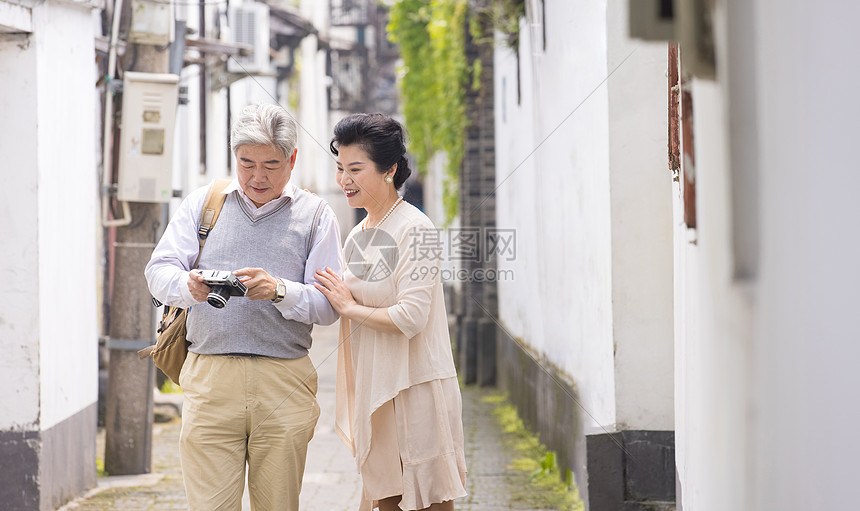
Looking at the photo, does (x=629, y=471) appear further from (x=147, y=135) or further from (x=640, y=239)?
(x=147, y=135)

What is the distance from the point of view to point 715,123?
2.40 metres

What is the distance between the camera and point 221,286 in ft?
11.2

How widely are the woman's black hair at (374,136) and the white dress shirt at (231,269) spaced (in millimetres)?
284

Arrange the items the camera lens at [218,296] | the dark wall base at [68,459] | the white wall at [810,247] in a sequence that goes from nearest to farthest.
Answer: the white wall at [810,247] → the camera lens at [218,296] → the dark wall base at [68,459]

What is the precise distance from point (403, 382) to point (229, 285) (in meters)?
0.75

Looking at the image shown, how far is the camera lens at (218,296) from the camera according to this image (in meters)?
3.40

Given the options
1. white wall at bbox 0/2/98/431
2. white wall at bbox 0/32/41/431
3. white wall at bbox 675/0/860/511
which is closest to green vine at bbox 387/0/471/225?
white wall at bbox 0/2/98/431

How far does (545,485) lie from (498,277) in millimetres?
4939

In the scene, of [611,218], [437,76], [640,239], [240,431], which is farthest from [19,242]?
[437,76]

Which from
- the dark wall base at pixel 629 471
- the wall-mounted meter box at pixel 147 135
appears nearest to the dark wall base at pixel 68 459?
the wall-mounted meter box at pixel 147 135

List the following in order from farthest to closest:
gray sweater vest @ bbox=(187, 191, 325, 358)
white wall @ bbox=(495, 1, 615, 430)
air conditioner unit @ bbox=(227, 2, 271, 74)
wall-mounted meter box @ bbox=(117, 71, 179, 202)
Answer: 1. air conditioner unit @ bbox=(227, 2, 271, 74)
2. wall-mounted meter box @ bbox=(117, 71, 179, 202)
3. white wall @ bbox=(495, 1, 615, 430)
4. gray sweater vest @ bbox=(187, 191, 325, 358)

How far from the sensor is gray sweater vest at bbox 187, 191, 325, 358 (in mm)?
3633

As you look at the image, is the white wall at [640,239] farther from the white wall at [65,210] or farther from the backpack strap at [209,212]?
the white wall at [65,210]

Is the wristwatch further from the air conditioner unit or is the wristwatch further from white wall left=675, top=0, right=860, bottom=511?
the air conditioner unit
